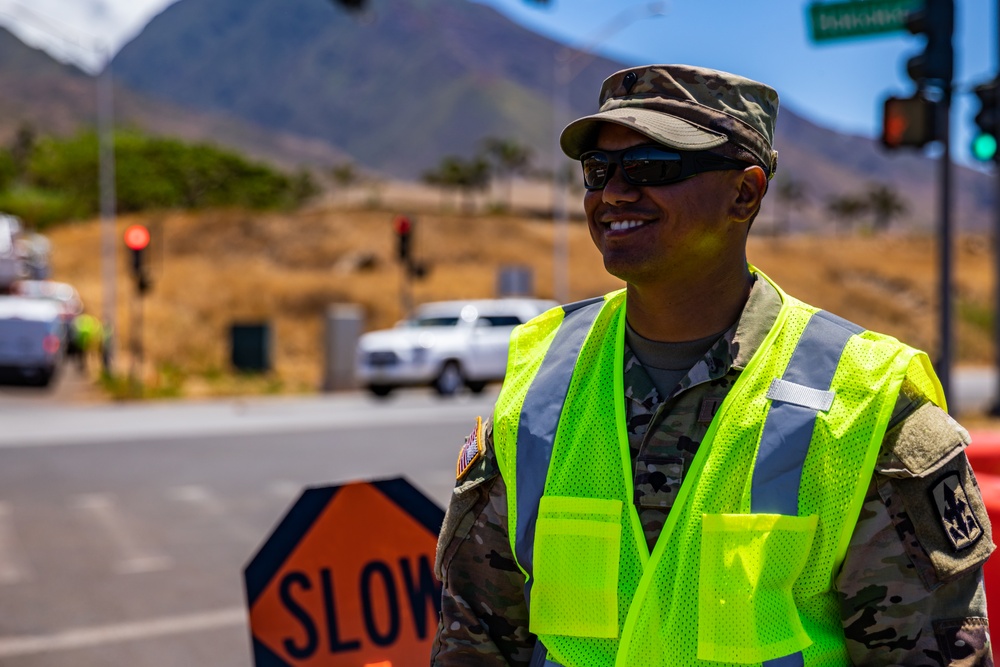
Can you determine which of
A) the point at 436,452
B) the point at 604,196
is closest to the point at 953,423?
the point at 604,196

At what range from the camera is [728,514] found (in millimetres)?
1790

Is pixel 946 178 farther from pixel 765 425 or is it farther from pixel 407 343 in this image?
pixel 407 343

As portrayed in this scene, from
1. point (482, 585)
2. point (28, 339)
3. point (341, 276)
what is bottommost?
point (28, 339)

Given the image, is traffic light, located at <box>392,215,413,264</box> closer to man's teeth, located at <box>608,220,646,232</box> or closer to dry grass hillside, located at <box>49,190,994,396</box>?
dry grass hillside, located at <box>49,190,994,396</box>

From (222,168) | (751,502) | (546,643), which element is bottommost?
(546,643)

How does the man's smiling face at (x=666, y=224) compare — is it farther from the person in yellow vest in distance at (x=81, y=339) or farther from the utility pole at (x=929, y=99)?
the person in yellow vest in distance at (x=81, y=339)

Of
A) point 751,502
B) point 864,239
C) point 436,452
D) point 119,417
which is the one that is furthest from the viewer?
point 864,239

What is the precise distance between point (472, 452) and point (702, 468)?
50cm

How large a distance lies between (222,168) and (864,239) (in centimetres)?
5286

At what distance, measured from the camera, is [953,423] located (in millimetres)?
1853

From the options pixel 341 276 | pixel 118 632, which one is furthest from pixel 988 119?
pixel 341 276

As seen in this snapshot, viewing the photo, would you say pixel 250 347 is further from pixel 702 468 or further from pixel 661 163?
pixel 702 468

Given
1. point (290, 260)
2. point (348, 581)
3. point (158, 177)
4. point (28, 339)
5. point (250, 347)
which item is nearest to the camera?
point (348, 581)

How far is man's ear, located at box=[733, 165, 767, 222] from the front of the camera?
6.42 feet
